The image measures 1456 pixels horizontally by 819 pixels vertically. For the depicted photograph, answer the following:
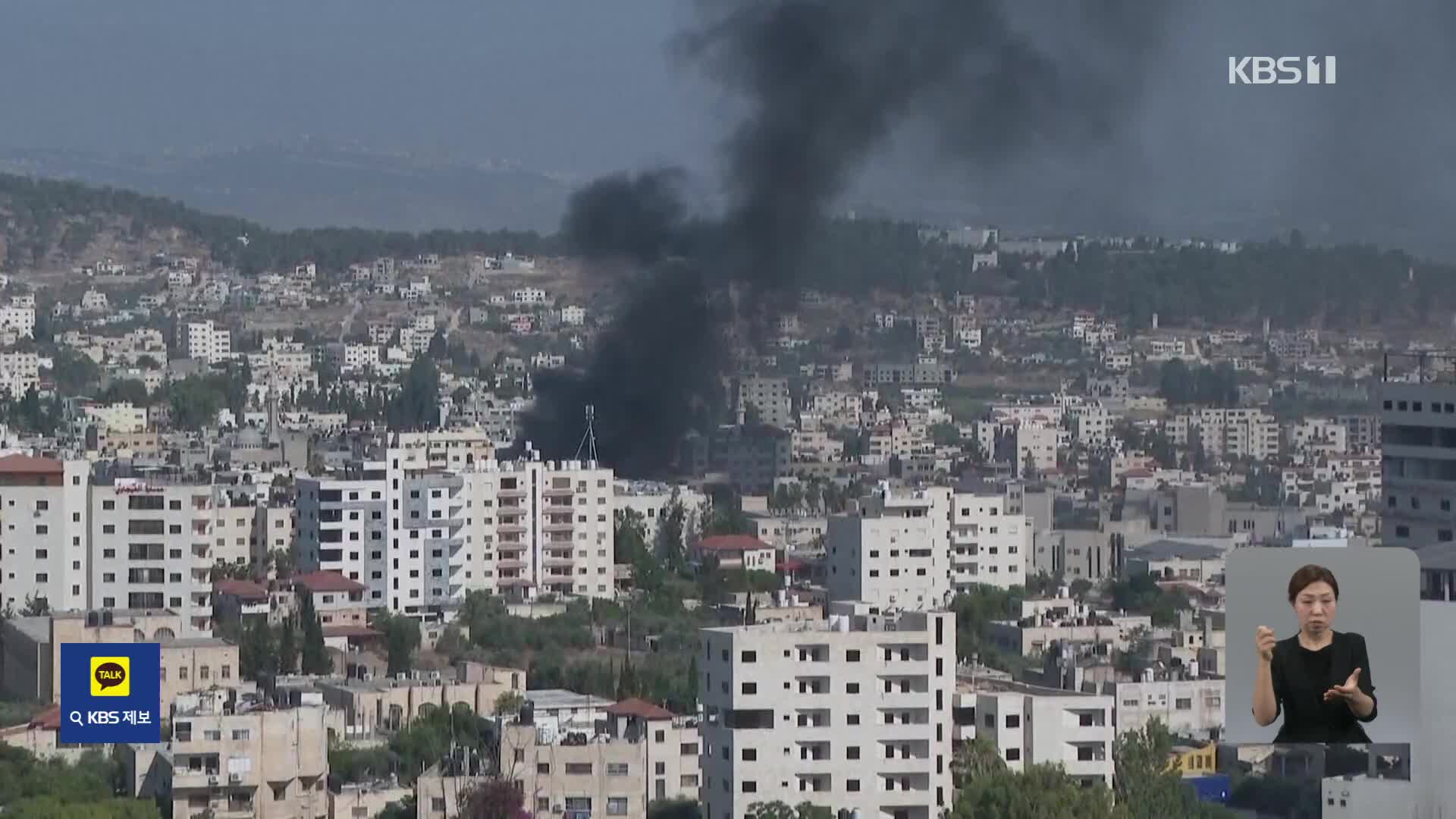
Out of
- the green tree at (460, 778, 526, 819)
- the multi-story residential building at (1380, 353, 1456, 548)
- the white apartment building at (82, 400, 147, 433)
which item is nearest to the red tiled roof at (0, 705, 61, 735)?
the green tree at (460, 778, 526, 819)

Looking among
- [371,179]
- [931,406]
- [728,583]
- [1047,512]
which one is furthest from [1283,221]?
[371,179]

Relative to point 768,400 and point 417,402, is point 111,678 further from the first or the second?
point 417,402

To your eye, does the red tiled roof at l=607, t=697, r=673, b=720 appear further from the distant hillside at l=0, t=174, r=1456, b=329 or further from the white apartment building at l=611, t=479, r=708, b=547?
the white apartment building at l=611, t=479, r=708, b=547

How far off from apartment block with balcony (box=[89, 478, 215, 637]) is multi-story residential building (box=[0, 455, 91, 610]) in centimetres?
8

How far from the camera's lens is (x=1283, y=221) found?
2653 centimetres

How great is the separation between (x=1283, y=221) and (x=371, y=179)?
65.2m

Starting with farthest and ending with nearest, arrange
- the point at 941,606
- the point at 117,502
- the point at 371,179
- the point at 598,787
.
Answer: the point at 371,179 → the point at 941,606 → the point at 117,502 → the point at 598,787

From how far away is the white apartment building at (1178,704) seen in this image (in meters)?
15.7

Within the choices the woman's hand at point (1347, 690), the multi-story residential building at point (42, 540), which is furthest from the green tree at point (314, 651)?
the woman's hand at point (1347, 690)

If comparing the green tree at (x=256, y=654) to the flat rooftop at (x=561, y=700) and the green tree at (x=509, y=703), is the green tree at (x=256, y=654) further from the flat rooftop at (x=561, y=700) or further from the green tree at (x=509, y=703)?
the green tree at (x=509, y=703)

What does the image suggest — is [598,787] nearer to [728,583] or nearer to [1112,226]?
[728,583]

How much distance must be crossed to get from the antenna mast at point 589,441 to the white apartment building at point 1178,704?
→ 11281mm

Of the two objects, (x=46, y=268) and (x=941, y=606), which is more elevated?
(x=46, y=268)

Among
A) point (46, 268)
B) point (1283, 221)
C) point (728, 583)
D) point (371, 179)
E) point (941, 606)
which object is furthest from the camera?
point (371, 179)
